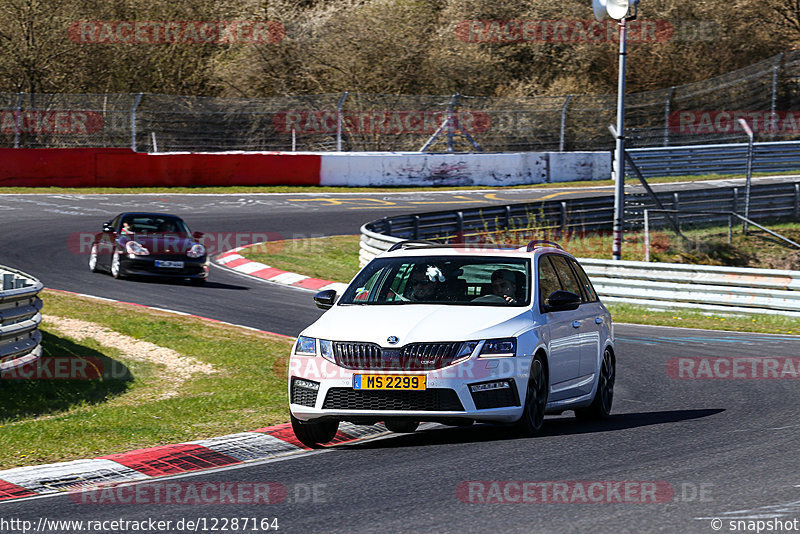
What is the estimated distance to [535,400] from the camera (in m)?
8.54

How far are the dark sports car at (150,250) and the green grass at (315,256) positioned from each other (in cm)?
323

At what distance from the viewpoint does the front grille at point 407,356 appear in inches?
315

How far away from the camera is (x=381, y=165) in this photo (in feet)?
126

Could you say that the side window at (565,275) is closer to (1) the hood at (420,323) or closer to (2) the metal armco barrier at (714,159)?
(1) the hood at (420,323)

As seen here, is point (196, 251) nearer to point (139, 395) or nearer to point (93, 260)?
point (93, 260)

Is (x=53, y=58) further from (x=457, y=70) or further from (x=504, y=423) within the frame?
(x=504, y=423)

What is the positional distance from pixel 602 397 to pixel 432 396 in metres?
2.68

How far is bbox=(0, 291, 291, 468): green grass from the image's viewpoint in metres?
8.80

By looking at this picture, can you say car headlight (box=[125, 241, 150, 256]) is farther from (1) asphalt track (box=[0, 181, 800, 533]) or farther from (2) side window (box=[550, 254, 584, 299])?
(2) side window (box=[550, 254, 584, 299])

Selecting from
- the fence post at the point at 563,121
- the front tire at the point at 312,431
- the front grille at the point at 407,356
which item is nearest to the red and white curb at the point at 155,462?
the front tire at the point at 312,431

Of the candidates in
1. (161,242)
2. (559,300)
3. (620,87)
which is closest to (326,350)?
(559,300)

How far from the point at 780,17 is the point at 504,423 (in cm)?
4878

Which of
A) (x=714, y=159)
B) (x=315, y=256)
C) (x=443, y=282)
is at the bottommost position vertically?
(x=315, y=256)

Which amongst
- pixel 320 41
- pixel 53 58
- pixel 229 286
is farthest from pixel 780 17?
pixel 229 286
